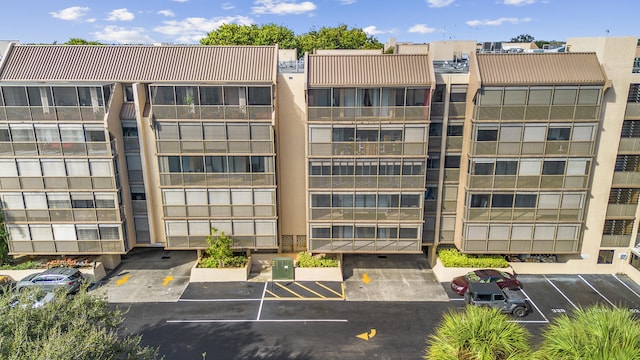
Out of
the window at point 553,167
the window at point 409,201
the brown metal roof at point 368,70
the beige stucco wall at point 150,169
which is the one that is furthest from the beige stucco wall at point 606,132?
the beige stucco wall at point 150,169

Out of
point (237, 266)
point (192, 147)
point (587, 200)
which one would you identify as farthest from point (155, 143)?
point (587, 200)

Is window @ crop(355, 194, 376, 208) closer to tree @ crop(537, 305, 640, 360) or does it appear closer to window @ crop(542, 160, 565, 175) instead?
window @ crop(542, 160, 565, 175)

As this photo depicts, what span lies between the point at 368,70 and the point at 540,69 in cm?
1159

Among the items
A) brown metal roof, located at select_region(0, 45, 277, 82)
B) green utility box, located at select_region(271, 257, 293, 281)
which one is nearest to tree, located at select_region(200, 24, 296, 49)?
brown metal roof, located at select_region(0, 45, 277, 82)

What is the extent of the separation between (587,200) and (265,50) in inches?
1034

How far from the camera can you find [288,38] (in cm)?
8312

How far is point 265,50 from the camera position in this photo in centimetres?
2834

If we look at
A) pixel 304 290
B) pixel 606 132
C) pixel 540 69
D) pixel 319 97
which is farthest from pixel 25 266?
pixel 606 132

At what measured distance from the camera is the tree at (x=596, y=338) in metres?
12.1

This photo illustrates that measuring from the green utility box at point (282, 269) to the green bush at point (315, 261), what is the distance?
92cm

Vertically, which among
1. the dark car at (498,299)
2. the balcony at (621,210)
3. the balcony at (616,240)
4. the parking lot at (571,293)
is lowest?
the parking lot at (571,293)

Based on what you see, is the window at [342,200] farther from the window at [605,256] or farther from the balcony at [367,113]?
the window at [605,256]

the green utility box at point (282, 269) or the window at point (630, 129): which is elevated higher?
the window at point (630, 129)

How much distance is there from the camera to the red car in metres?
27.8
